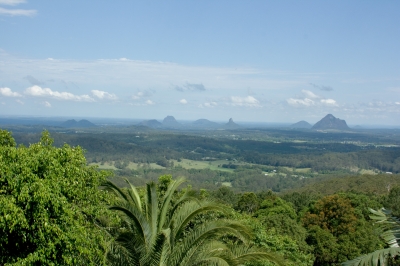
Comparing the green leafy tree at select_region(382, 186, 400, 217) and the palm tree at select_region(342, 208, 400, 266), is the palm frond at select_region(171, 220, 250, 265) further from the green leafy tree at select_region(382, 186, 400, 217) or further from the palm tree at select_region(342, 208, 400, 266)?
the green leafy tree at select_region(382, 186, 400, 217)

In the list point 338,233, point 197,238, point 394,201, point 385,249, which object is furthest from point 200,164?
point 385,249

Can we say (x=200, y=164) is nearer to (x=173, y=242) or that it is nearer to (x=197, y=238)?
(x=173, y=242)

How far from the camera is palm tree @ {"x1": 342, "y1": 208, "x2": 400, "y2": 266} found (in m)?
4.85

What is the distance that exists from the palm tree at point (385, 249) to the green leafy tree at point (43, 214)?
3988mm

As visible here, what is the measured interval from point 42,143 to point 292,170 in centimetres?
14091

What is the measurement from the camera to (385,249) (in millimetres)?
4934

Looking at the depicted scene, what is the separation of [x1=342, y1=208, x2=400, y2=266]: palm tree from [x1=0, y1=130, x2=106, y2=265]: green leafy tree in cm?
399

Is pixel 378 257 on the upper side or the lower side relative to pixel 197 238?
upper

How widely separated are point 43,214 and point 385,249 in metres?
4.74

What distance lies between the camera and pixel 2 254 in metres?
5.61

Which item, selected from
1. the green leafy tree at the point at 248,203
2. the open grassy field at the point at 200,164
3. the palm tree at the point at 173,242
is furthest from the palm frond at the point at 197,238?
the open grassy field at the point at 200,164

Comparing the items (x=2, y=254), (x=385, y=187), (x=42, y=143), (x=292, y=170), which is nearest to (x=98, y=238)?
(x=2, y=254)

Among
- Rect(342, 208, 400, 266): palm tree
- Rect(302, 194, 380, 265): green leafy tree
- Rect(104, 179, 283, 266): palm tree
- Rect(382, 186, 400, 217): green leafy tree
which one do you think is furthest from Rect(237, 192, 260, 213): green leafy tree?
Rect(342, 208, 400, 266): palm tree

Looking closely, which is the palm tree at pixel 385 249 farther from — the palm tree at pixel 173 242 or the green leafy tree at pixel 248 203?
the green leafy tree at pixel 248 203
